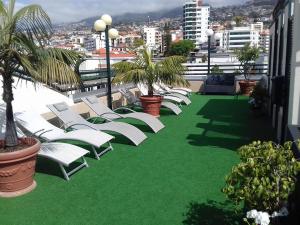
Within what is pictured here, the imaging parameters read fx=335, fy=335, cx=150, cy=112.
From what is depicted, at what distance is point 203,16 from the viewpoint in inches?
6250

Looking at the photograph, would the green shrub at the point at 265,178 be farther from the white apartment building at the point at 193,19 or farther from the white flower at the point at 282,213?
A: the white apartment building at the point at 193,19

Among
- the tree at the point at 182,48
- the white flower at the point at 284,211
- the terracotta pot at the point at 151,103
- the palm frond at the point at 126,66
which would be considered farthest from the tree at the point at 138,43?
the tree at the point at 182,48

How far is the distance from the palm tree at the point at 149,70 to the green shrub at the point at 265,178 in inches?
248

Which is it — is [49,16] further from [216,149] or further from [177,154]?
[216,149]

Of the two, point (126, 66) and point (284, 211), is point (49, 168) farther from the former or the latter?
point (126, 66)

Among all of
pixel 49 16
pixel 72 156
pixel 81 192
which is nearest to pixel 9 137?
pixel 72 156

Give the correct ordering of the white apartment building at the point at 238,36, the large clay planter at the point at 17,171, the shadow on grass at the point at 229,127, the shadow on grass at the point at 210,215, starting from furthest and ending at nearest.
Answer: the white apartment building at the point at 238,36 → the shadow on grass at the point at 229,127 → the large clay planter at the point at 17,171 → the shadow on grass at the point at 210,215

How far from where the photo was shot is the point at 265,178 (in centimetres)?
278

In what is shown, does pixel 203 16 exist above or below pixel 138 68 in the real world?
above

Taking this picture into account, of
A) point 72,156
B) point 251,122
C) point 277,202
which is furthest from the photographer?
point 251,122

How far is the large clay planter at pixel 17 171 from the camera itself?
13.6 ft

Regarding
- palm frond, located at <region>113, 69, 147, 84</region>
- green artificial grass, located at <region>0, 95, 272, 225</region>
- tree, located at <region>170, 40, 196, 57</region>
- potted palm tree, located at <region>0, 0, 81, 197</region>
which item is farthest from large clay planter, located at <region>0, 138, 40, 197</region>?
tree, located at <region>170, 40, 196, 57</region>

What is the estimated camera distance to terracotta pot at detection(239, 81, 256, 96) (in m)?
12.9

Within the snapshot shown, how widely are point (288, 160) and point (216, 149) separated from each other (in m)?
3.26
